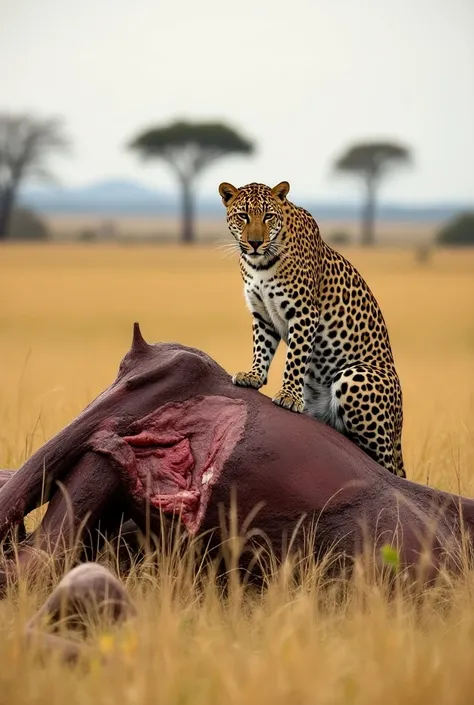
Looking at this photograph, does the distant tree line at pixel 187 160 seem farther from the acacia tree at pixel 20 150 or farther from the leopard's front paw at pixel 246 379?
the leopard's front paw at pixel 246 379

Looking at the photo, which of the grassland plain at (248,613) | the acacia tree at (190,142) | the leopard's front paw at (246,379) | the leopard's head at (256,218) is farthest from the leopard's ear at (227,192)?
the acacia tree at (190,142)

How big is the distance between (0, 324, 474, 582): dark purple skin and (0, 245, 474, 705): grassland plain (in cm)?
28

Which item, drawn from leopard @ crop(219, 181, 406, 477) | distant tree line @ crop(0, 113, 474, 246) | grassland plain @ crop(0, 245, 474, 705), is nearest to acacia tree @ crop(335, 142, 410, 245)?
distant tree line @ crop(0, 113, 474, 246)

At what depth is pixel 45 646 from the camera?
14.9 feet

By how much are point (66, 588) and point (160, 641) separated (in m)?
0.71

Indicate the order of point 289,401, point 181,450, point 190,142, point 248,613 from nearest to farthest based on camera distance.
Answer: point 248,613
point 181,450
point 289,401
point 190,142

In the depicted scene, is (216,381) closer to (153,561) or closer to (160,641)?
(153,561)

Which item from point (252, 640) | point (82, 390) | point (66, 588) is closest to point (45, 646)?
point (66, 588)

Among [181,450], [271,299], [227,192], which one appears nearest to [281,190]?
[227,192]

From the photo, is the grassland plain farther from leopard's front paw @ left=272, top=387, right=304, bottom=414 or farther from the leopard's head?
leopard's front paw @ left=272, top=387, right=304, bottom=414

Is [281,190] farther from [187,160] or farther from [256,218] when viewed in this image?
[187,160]

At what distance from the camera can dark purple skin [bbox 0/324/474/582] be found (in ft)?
19.3

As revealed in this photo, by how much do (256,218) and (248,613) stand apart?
212cm

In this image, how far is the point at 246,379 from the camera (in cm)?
645
